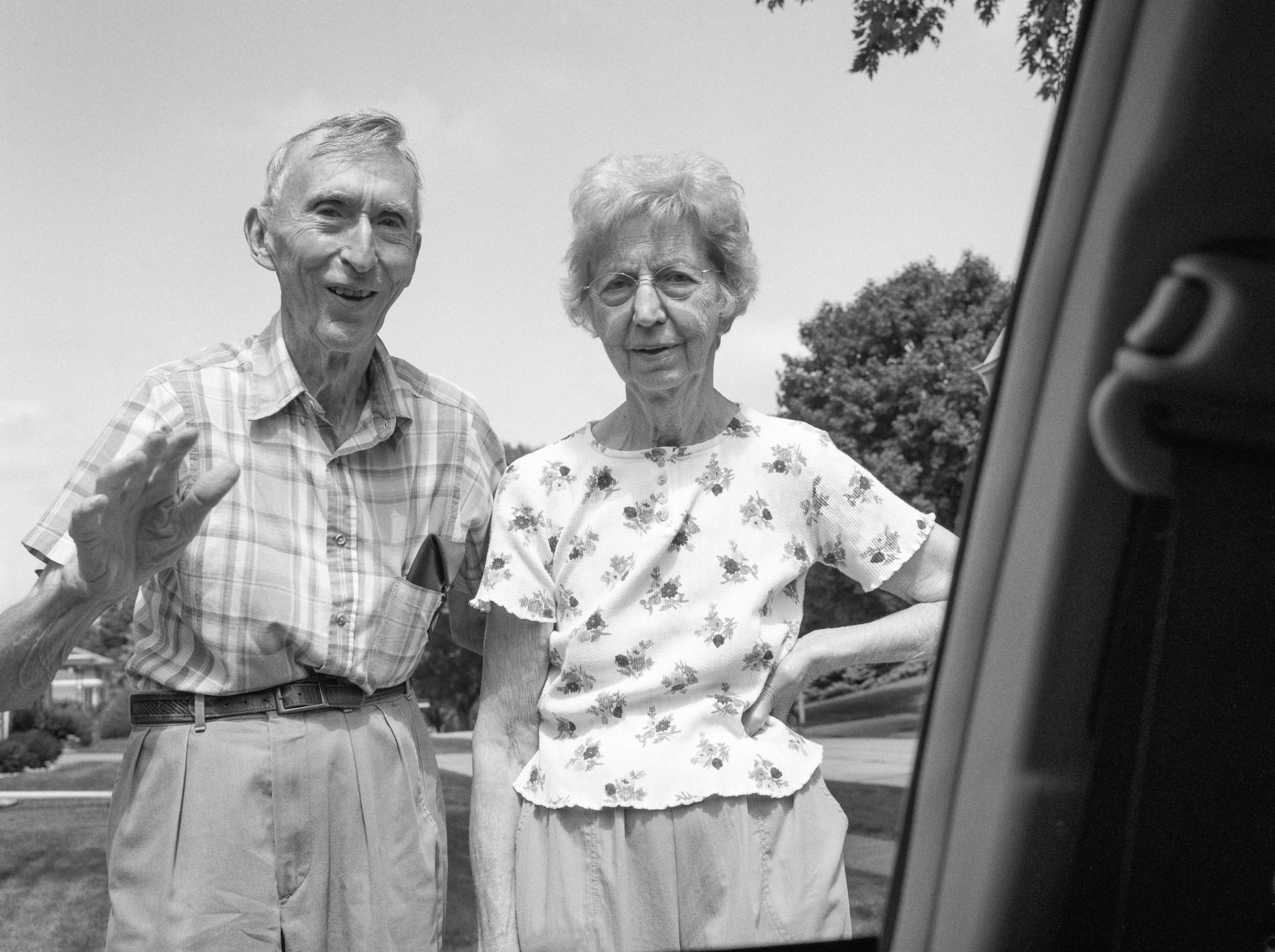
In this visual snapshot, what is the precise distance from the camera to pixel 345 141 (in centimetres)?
274

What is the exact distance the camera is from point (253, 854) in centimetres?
246

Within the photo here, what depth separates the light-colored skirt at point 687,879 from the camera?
2.23 metres

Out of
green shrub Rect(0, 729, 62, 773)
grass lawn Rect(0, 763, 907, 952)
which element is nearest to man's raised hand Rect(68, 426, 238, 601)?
grass lawn Rect(0, 763, 907, 952)

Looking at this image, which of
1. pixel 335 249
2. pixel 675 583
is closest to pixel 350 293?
pixel 335 249

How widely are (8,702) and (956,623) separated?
2235mm

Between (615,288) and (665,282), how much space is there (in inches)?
3.9

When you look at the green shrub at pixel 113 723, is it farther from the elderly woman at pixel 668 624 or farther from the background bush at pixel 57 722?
the elderly woman at pixel 668 624

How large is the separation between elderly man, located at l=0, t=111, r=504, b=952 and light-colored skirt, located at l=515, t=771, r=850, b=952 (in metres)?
0.49

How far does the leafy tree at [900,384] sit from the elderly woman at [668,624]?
69.0ft

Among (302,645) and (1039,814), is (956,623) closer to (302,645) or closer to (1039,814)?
(1039,814)

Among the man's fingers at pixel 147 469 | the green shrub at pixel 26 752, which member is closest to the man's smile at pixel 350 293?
the man's fingers at pixel 147 469

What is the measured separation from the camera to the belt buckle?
2523 mm

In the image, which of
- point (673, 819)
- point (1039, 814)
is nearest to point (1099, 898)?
point (1039, 814)

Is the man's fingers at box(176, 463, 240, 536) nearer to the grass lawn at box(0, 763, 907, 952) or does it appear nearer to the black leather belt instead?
the black leather belt
